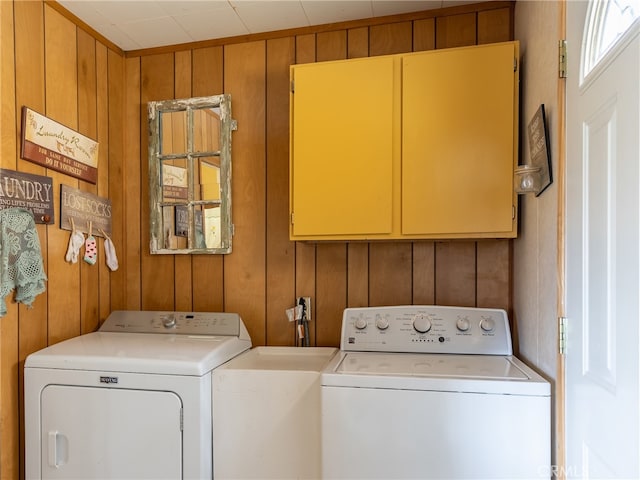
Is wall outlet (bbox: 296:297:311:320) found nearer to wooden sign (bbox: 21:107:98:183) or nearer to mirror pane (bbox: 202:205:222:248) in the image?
mirror pane (bbox: 202:205:222:248)

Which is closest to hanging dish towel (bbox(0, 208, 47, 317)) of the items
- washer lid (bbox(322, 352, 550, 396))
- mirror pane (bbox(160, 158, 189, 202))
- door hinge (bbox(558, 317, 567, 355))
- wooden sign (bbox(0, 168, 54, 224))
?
wooden sign (bbox(0, 168, 54, 224))

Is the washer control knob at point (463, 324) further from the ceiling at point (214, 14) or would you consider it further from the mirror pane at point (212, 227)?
the ceiling at point (214, 14)

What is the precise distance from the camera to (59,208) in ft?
5.97

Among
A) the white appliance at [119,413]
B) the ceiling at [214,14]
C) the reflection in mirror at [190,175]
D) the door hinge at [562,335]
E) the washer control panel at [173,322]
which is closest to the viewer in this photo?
the door hinge at [562,335]

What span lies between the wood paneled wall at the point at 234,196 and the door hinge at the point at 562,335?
2.21 feet

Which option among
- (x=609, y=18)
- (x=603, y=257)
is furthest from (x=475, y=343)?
(x=609, y=18)

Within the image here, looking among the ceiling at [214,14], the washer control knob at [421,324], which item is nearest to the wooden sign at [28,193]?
the ceiling at [214,14]

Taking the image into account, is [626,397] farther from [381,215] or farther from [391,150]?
[391,150]

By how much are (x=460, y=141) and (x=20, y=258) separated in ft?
5.96

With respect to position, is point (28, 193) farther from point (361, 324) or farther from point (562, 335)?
point (562, 335)

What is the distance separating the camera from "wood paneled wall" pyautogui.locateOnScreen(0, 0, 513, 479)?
5.74ft

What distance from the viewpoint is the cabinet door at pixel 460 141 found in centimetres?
157

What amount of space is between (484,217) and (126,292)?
1.91 metres

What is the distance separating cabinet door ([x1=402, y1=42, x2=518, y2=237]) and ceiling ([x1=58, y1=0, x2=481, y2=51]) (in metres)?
0.41
